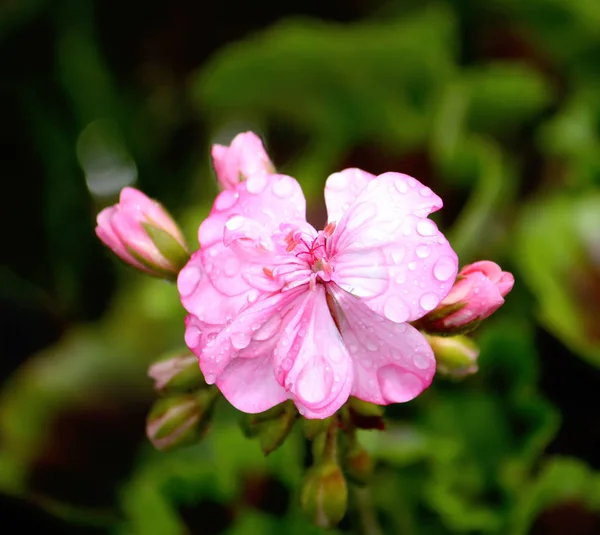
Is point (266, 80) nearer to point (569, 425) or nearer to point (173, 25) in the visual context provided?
point (173, 25)

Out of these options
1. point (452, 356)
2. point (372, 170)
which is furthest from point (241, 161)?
point (372, 170)

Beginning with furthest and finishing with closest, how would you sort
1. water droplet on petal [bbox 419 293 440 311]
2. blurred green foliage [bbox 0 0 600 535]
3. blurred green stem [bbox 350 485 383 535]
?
1. blurred green foliage [bbox 0 0 600 535]
2. blurred green stem [bbox 350 485 383 535]
3. water droplet on petal [bbox 419 293 440 311]

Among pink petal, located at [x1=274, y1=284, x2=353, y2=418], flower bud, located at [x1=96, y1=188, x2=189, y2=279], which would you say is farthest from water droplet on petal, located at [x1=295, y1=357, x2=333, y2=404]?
flower bud, located at [x1=96, y1=188, x2=189, y2=279]

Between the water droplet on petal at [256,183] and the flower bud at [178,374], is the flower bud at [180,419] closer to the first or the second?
the flower bud at [178,374]

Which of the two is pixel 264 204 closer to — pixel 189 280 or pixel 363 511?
pixel 189 280

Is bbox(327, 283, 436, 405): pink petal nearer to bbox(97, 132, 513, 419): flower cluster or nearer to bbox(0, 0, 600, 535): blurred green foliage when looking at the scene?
bbox(97, 132, 513, 419): flower cluster

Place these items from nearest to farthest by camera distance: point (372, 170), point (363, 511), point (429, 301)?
point (429, 301) → point (363, 511) → point (372, 170)
